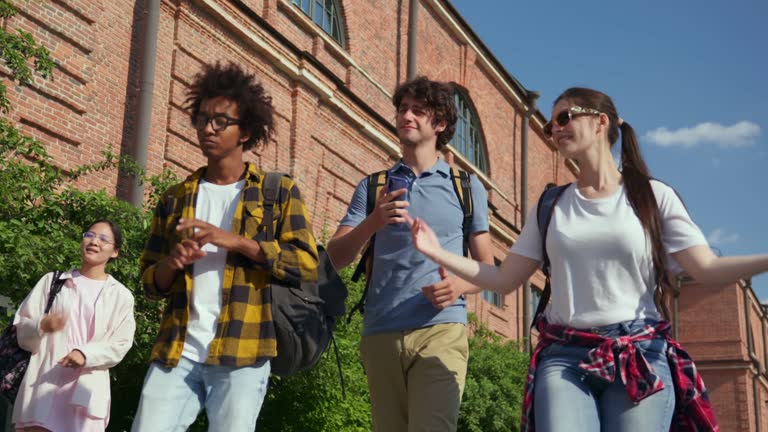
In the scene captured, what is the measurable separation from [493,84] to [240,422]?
1040 inches

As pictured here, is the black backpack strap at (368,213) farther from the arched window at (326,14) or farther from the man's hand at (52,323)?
the arched window at (326,14)

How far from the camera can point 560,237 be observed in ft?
11.2

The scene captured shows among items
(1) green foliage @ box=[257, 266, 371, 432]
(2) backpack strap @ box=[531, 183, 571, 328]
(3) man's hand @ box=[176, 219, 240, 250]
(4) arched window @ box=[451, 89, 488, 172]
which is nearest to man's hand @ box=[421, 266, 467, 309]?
(2) backpack strap @ box=[531, 183, 571, 328]

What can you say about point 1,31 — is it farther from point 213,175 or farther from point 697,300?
point 697,300

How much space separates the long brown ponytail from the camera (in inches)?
131

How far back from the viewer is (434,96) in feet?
14.9

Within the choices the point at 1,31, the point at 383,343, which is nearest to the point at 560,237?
the point at 383,343

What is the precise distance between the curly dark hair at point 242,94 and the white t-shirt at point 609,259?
1.30 meters

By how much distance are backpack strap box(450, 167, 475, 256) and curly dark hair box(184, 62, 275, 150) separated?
101 cm

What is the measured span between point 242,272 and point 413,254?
1.01 metres

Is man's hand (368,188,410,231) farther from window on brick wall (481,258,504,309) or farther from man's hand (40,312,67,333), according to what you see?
window on brick wall (481,258,504,309)

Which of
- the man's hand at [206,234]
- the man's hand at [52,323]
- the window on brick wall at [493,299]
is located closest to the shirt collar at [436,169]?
the man's hand at [206,234]

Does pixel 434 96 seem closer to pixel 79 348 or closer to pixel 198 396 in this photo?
pixel 198 396

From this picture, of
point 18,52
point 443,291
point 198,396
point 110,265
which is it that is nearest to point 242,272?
point 198,396
